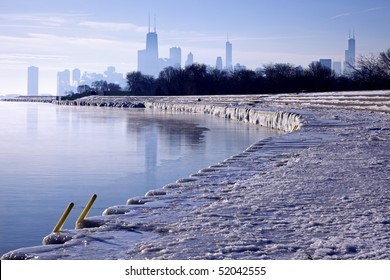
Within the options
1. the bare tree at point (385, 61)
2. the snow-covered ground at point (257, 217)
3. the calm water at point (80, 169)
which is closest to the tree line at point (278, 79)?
the bare tree at point (385, 61)

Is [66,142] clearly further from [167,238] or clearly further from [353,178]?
[167,238]

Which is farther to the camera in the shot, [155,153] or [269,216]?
[155,153]

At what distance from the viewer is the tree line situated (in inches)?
2628

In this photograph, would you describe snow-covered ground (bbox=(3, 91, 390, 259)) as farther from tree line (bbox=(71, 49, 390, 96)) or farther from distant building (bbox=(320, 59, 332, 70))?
distant building (bbox=(320, 59, 332, 70))

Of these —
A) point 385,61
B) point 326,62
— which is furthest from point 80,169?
point 326,62

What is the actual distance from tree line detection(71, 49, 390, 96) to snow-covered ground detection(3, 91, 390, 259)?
50.1 meters

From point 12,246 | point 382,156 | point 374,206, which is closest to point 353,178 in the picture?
point 374,206

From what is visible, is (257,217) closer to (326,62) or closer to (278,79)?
(278,79)

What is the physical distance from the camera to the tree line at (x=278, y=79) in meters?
66.8

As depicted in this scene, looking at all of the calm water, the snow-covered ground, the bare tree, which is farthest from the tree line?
the snow-covered ground

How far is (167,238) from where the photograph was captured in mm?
5957

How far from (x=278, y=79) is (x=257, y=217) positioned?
80152mm

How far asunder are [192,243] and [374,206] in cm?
251

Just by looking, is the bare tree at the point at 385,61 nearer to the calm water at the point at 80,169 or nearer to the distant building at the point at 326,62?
the distant building at the point at 326,62
